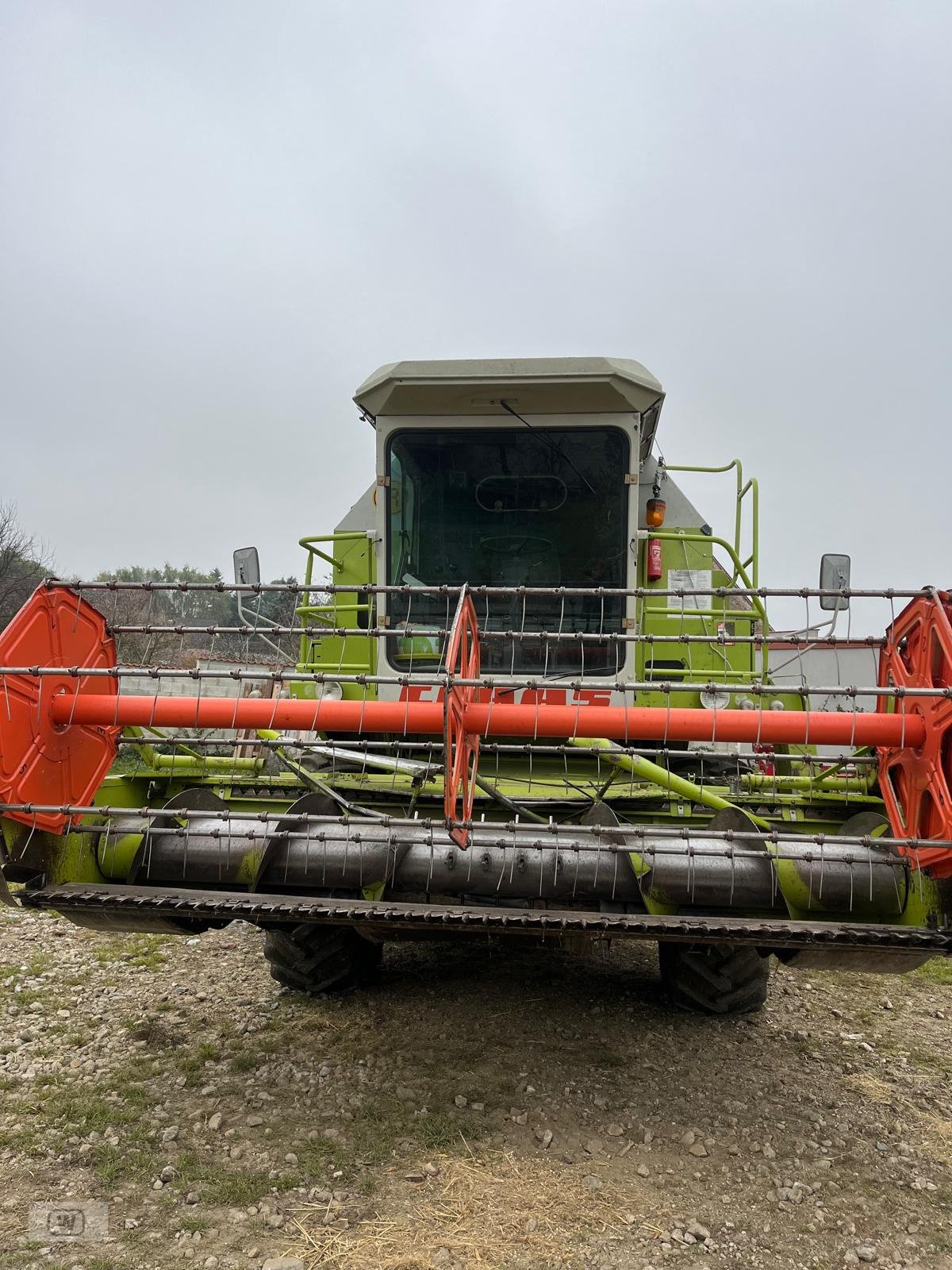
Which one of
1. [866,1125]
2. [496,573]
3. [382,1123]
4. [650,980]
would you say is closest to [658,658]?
[496,573]

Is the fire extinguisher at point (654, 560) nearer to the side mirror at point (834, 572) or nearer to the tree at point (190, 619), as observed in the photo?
the side mirror at point (834, 572)

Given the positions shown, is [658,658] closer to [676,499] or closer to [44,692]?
[676,499]

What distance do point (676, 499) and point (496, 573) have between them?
94.9 inches

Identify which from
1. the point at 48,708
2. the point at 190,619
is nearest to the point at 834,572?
the point at 48,708

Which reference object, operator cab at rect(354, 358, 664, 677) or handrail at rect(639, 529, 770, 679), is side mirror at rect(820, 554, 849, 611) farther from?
operator cab at rect(354, 358, 664, 677)

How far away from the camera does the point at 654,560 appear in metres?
4.98

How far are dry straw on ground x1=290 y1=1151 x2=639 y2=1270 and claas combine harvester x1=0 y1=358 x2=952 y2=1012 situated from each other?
0.72 meters

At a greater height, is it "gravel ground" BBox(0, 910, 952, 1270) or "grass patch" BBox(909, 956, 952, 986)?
"gravel ground" BBox(0, 910, 952, 1270)

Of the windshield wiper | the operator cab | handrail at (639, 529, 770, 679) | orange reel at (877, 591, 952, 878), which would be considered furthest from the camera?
the windshield wiper

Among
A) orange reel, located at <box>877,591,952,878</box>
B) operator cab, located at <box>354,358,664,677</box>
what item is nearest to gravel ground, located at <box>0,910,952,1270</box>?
orange reel, located at <box>877,591,952,878</box>

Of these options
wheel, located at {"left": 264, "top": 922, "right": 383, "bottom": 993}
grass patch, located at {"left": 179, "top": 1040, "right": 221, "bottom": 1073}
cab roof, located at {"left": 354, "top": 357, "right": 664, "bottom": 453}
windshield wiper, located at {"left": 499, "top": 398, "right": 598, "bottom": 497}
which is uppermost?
cab roof, located at {"left": 354, "top": 357, "right": 664, "bottom": 453}

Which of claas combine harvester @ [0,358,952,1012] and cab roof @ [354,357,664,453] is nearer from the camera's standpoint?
claas combine harvester @ [0,358,952,1012]

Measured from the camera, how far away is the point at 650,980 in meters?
4.36

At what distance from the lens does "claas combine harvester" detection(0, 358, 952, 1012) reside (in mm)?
2648
